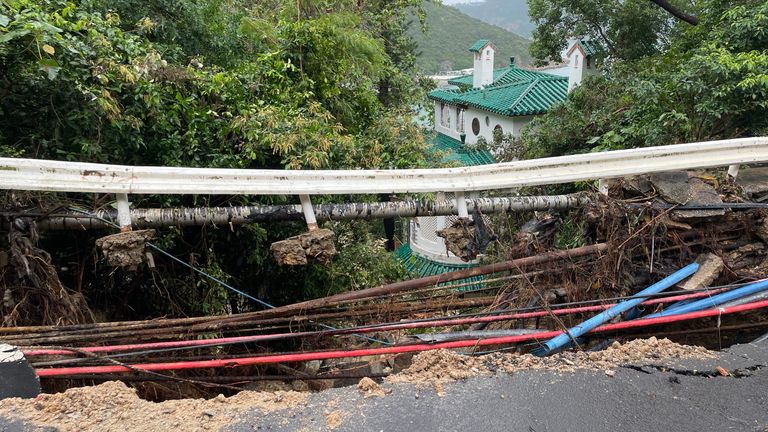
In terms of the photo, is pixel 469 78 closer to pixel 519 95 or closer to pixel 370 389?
pixel 519 95

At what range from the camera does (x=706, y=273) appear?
3484 mm

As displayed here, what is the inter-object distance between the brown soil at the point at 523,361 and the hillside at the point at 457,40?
38875mm

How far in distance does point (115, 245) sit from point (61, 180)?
1.83 feet

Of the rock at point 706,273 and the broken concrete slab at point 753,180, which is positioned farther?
the broken concrete slab at point 753,180

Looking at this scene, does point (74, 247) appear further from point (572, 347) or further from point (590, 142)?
point (590, 142)

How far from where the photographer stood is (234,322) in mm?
3346

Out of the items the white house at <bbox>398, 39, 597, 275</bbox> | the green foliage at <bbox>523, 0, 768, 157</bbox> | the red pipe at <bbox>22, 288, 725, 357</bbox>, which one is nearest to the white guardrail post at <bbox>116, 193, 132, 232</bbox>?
the red pipe at <bbox>22, 288, 725, 357</bbox>

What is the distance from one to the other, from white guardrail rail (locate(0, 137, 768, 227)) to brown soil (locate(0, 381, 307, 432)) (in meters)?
1.54

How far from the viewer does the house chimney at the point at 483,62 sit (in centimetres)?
2395

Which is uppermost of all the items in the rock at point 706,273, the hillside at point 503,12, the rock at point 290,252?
the hillside at point 503,12

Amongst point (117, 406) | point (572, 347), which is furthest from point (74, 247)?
point (572, 347)

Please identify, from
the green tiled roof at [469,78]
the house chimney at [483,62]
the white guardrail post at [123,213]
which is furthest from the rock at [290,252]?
the green tiled roof at [469,78]

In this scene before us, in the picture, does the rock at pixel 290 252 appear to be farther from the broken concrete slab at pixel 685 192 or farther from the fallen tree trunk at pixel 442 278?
the broken concrete slab at pixel 685 192

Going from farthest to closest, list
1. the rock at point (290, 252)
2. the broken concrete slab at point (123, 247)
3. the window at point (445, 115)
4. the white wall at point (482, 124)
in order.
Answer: the window at point (445, 115)
the white wall at point (482, 124)
the rock at point (290, 252)
the broken concrete slab at point (123, 247)
